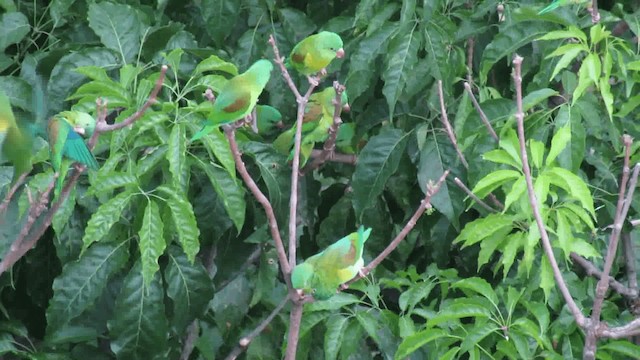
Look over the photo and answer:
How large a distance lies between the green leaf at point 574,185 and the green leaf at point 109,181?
33.6 inches

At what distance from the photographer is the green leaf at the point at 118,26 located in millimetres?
2553

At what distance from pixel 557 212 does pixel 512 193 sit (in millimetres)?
165

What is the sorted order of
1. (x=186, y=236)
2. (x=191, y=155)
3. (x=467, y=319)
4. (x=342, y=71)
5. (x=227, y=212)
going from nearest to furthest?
(x=186, y=236), (x=191, y=155), (x=227, y=212), (x=342, y=71), (x=467, y=319)

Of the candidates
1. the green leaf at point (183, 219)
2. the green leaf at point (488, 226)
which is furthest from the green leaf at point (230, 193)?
the green leaf at point (488, 226)

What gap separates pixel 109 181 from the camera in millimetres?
2111

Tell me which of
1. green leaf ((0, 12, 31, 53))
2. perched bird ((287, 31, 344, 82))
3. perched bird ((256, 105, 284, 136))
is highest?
perched bird ((287, 31, 344, 82))

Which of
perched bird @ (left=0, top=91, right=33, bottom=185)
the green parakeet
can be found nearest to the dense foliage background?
the green parakeet

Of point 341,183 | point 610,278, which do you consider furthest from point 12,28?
point 610,278

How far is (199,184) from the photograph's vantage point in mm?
2564

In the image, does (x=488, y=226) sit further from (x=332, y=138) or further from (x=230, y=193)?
(x=230, y=193)

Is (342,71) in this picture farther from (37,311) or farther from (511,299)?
(37,311)

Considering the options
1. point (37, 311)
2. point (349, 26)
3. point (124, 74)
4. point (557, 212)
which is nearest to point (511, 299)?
point (557, 212)

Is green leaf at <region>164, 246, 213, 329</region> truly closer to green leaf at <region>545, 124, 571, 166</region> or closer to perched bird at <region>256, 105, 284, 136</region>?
perched bird at <region>256, 105, 284, 136</region>

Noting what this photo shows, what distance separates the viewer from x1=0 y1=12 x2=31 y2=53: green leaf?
2.67 metres
